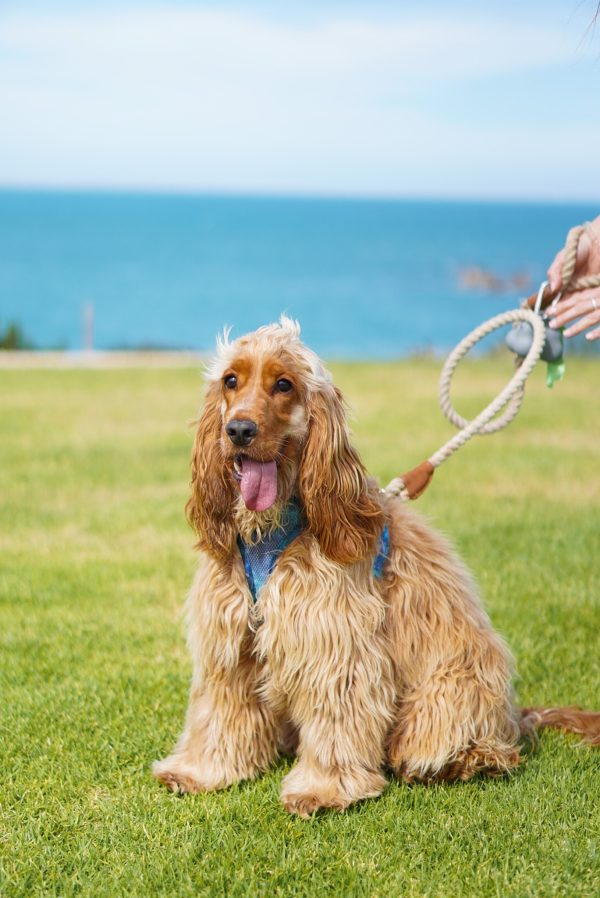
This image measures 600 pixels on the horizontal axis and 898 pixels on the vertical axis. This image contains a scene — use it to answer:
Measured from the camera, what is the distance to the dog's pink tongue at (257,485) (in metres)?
3.62

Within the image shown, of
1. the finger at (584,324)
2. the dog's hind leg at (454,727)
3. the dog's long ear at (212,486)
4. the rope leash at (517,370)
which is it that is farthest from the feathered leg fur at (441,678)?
the finger at (584,324)

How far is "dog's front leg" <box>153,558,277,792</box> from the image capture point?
3961 millimetres

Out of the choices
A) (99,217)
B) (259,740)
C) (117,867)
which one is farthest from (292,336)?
(99,217)

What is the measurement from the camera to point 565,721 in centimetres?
452

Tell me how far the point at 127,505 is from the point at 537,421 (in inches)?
215

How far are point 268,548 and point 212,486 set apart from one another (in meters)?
0.32

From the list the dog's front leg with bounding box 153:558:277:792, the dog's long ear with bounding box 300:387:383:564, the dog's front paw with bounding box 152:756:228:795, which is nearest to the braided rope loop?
the dog's long ear with bounding box 300:387:383:564

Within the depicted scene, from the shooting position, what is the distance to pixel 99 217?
177875 mm

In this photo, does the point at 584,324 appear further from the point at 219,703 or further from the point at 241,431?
the point at 219,703

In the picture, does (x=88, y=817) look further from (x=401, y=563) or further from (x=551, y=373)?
(x=551, y=373)

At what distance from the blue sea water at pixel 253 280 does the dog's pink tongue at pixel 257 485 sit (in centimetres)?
71

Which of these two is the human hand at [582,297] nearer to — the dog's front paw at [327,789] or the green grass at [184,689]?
the green grass at [184,689]

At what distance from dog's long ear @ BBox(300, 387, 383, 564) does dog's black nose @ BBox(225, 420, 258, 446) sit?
0.30 m

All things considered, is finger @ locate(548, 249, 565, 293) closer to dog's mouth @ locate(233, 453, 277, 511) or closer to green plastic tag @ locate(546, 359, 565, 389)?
green plastic tag @ locate(546, 359, 565, 389)
